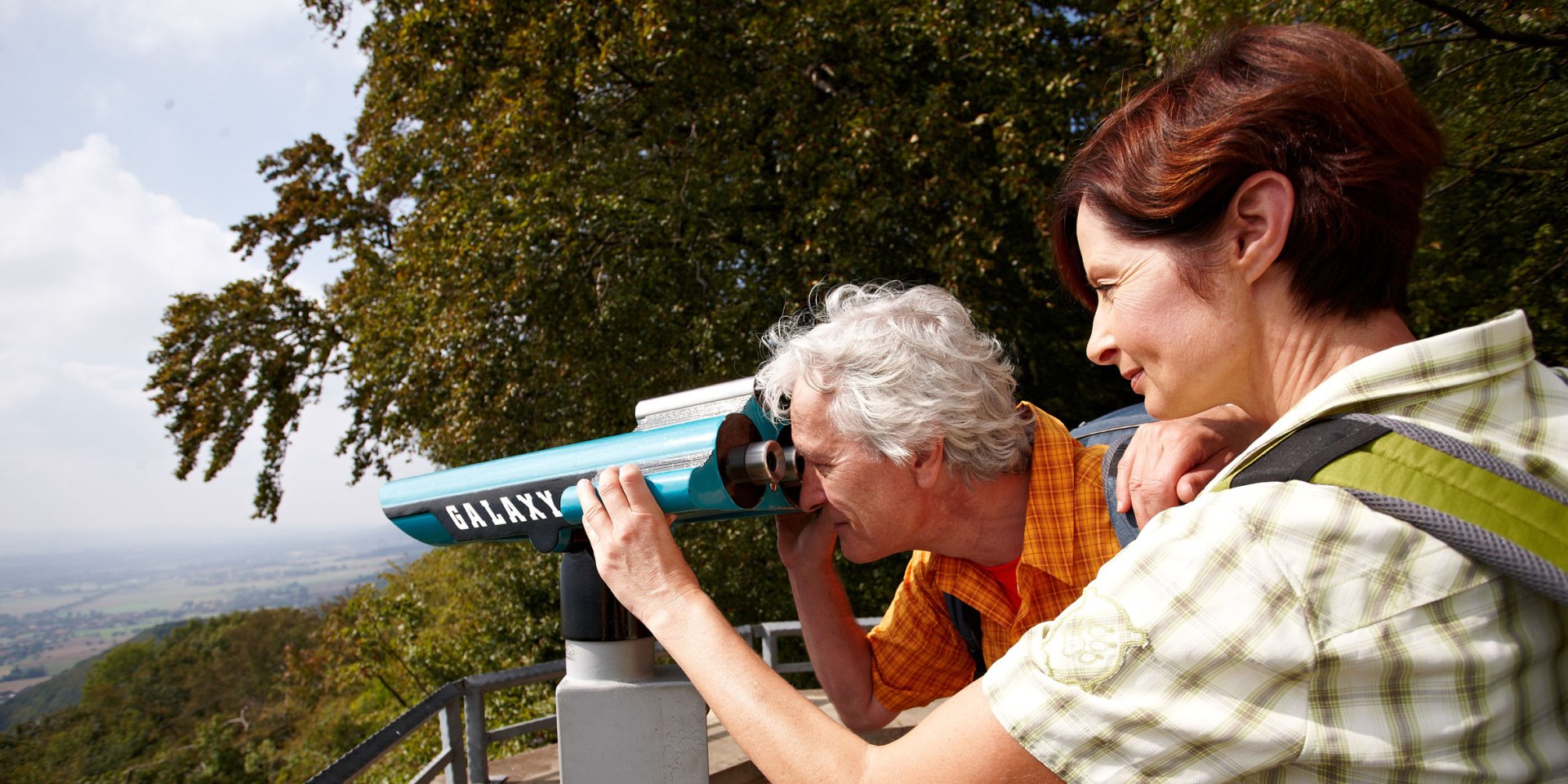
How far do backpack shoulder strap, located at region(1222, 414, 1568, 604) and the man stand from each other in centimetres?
72

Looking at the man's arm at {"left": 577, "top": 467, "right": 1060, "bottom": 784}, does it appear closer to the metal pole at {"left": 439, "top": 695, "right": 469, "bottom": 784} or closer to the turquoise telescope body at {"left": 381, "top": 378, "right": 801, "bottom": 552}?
the turquoise telescope body at {"left": 381, "top": 378, "right": 801, "bottom": 552}

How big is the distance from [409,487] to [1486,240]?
6414 millimetres

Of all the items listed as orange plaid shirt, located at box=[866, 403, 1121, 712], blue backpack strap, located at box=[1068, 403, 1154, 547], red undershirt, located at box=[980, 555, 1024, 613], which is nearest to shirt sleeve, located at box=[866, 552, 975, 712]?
orange plaid shirt, located at box=[866, 403, 1121, 712]

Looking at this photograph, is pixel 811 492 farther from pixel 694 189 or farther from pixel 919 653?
pixel 694 189

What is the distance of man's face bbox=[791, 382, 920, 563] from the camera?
1.65m

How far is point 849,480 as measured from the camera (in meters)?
1.67

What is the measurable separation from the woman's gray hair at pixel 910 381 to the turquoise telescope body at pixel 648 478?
0.13 m

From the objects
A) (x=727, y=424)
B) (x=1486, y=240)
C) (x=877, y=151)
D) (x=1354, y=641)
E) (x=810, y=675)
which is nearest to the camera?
(x=1354, y=641)

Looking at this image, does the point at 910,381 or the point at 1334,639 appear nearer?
the point at 1334,639

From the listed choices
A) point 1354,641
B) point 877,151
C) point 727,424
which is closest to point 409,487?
point 727,424

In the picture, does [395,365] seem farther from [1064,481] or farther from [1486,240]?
[1486,240]

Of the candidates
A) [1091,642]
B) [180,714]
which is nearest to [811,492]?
[1091,642]

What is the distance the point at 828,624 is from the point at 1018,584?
42 centimetres

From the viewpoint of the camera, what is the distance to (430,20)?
7.41 m
